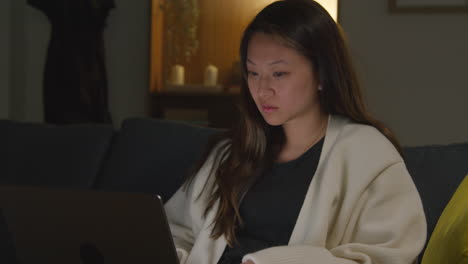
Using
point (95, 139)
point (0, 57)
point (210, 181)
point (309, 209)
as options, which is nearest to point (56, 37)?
point (0, 57)

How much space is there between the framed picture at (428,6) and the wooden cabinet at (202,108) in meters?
1.05

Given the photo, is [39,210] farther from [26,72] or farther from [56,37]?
[26,72]

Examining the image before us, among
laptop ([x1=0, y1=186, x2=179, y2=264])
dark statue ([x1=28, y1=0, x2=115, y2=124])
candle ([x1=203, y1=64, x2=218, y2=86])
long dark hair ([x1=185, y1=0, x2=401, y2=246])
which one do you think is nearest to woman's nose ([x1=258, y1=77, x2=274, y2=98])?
long dark hair ([x1=185, y1=0, x2=401, y2=246])

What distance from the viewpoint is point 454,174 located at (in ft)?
5.55

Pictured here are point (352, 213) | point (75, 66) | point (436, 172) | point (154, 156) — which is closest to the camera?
point (352, 213)

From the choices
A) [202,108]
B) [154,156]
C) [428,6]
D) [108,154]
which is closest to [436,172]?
[154,156]

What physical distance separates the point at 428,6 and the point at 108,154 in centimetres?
227

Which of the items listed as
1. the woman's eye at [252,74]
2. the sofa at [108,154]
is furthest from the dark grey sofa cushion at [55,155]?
the woman's eye at [252,74]

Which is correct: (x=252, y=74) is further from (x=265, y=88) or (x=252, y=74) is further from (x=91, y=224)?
(x=91, y=224)

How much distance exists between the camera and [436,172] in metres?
1.71

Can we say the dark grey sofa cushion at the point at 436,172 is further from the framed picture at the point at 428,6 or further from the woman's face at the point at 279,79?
the framed picture at the point at 428,6

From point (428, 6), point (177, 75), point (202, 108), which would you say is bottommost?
point (202, 108)

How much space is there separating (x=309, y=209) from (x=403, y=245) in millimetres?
223

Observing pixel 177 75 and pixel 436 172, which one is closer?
pixel 436 172
